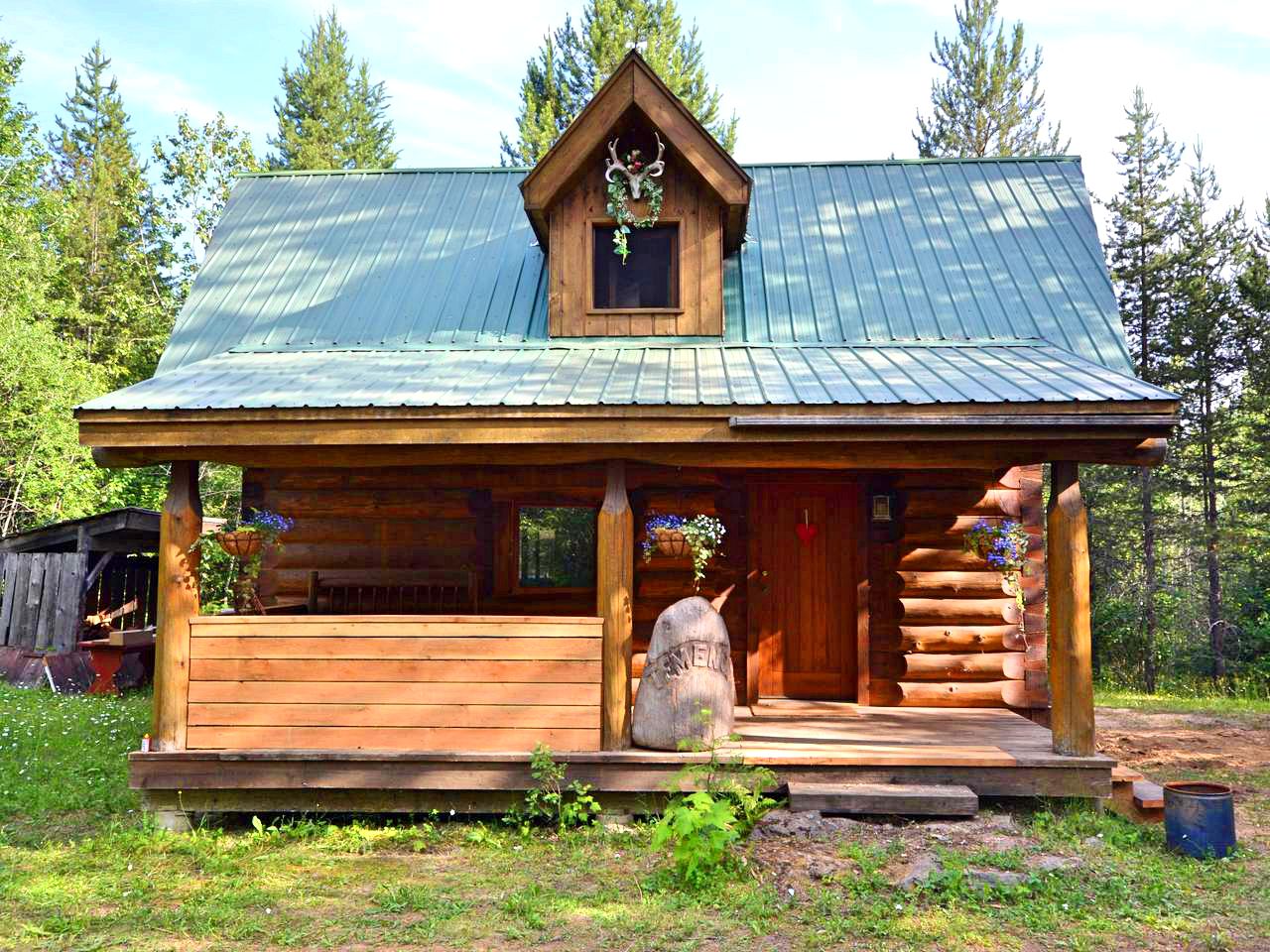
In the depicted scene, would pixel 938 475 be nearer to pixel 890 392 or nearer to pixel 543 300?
pixel 890 392

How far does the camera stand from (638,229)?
30.8 ft

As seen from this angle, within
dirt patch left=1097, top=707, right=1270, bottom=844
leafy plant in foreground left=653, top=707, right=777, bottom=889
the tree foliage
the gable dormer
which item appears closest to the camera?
leafy plant in foreground left=653, top=707, right=777, bottom=889

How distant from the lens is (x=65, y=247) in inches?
1053

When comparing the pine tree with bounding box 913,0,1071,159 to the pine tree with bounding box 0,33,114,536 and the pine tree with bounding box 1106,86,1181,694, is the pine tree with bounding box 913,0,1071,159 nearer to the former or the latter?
the pine tree with bounding box 1106,86,1181,694

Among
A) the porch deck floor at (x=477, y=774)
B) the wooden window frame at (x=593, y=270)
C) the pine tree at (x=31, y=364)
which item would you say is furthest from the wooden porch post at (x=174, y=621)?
the pine tree at (x=31, y=364)

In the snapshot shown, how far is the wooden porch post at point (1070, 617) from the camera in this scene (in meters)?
6.67

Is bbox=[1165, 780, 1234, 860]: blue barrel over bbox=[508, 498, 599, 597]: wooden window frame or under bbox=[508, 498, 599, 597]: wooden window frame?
under

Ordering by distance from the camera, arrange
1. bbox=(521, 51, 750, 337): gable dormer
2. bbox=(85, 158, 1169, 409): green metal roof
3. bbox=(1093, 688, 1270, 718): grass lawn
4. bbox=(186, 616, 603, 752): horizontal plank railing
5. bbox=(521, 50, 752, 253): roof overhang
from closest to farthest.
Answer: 1. bbox=(186, 616, 603, 752): horizontal plank railing
2. bbox=(85, 158, 1169, 409): green metal roof
3. bbox=(521, 50, 752, 253): roof overhang
4. bbox=(521, 51, 750, 337): gable dormer
5. bbox=(1093, 688, 1270, 718): grass lawn

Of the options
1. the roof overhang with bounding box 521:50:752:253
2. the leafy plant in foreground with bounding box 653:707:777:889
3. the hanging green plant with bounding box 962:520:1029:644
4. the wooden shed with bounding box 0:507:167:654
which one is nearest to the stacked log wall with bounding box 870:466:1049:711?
the hanging green plant with bounding box 962:520:1029:644

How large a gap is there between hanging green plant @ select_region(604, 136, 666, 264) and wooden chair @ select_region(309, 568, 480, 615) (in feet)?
12.5

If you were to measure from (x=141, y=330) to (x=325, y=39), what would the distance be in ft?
39.2

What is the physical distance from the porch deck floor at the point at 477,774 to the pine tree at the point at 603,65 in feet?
67.6

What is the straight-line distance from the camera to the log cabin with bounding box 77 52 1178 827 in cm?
670

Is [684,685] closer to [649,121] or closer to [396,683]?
[396,683]
